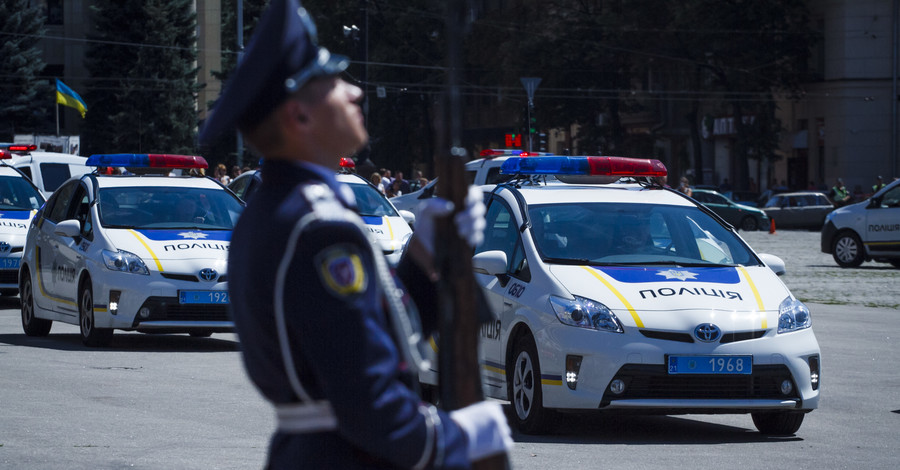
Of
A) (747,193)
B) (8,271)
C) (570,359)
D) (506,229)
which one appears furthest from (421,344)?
(747,193)

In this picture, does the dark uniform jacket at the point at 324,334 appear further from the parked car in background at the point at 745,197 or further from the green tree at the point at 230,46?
the parked car in background at the point at 745,197

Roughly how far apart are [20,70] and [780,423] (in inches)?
2208

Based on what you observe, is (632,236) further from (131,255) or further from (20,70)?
(20,70)

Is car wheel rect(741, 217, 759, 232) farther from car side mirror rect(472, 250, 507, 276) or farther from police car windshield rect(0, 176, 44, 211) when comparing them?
car side mirror rect(472, 250, 507, 276)

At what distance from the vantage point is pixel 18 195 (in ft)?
63.7

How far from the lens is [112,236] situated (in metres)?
13.6

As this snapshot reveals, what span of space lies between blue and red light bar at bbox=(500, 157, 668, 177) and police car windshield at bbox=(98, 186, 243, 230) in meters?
4.66

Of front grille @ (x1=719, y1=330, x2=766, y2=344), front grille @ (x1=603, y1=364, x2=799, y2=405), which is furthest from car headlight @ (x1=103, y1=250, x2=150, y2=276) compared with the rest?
front grille @ (x1=719, y1=330, x2=766, y2=344)

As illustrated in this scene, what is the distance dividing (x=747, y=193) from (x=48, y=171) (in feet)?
114

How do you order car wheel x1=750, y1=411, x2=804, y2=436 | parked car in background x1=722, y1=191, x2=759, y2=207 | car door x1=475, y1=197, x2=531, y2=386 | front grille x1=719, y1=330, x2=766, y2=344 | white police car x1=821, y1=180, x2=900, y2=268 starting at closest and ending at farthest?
front grille x1=719, y1=330, x2=766, y2=344
car wheel x1=750, y1=411, x2=804, y2=436
car door x1=475, y1=197, x2=531, y2=386
white police car x1=821, y1=180, x2=900, y2=268
parked car in background x1=722, y1=191, x2=759, y2=207

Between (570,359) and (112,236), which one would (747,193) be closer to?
(112,236)

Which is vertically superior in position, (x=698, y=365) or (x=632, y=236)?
(x=632, y=236)

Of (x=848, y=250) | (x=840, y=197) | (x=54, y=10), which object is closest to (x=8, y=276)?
(x=848, y=250)

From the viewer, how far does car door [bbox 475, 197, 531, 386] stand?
9.18 m
